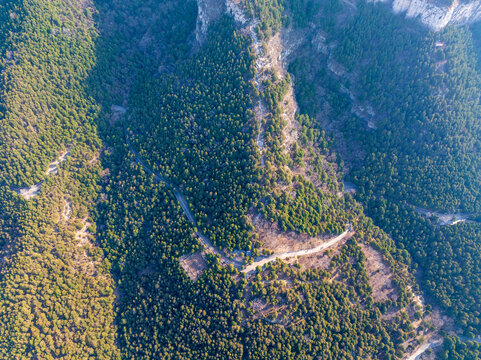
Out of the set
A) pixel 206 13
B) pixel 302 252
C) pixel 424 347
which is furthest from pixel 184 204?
pixel 424 347

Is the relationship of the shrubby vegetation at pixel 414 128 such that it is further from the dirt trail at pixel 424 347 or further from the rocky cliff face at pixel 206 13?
the rocky cliff face at pixel 206 13

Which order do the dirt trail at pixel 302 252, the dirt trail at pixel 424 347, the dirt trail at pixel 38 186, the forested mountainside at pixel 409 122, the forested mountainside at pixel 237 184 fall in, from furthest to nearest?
the forested mountainside at pixel 409 122, the dirt trail at pixel 424 347, the dirt trail at pixel 38 186, the dirt trail at pixel 302 252, the forested mountainside at pixel 237 184

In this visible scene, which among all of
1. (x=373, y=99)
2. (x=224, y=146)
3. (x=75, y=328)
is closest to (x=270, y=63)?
(x=224, y=146)

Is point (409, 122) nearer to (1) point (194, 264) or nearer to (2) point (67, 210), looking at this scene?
(1) point (194, 264)

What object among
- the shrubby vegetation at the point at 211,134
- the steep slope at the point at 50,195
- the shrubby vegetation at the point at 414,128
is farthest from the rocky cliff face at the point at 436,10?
the steep slope at the point at 50,195

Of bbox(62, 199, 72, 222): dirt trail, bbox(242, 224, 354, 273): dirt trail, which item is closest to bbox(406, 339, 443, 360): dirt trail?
bbox(242, 224, 354, 273): dirt trail

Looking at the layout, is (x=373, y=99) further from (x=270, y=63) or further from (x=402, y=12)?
(x=270, y=63)
